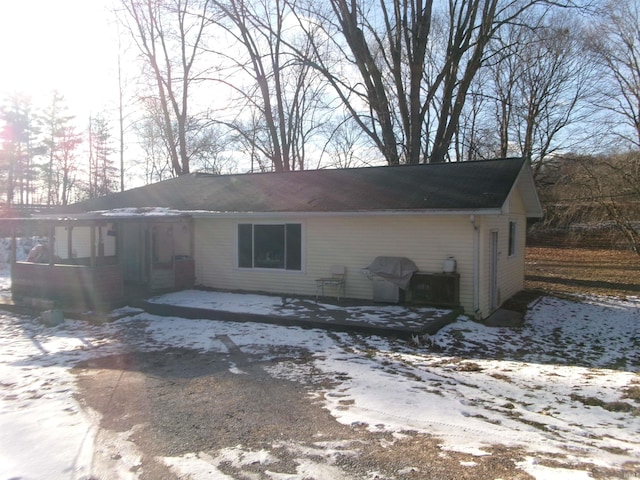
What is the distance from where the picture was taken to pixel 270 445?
3.99 m

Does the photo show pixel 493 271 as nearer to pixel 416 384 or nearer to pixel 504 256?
pixel 504 256

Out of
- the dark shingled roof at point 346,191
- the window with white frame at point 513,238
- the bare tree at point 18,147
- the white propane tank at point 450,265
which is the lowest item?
the white propane tank at point 450,265

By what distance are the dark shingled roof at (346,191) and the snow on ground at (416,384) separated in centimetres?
273

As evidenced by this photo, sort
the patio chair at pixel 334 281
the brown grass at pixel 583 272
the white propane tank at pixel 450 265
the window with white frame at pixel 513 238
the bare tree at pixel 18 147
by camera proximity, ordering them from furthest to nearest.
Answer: the bare tree at pixel 18 147 → the brown grass at pixel 583 272 → the window with white frame at pixel 513 238 → the patio chair at pixel 334 281 → the white propane tank at pixel 450 265

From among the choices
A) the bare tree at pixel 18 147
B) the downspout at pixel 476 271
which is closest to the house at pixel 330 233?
the downspout at pixel 476 271

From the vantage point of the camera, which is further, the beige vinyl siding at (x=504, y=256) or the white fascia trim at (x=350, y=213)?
the beige vinyl siding at (x=504, y=256)

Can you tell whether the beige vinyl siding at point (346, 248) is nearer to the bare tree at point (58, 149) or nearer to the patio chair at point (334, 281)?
the patio chair at point (334, 281)

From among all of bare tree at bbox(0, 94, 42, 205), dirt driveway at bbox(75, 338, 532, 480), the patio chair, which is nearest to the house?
the patio chair

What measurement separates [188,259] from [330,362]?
762 centimetres

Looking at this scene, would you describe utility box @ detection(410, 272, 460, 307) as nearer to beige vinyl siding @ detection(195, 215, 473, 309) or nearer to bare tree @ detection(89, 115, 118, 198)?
beige vinyl siding @ detection(195, 215, 473, 309)

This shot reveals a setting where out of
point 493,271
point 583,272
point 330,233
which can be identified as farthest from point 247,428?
point 583,272

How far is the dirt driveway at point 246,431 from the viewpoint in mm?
3506

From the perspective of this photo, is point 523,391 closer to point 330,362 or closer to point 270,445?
point 330,362

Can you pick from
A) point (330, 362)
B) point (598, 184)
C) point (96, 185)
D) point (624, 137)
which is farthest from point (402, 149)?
point (96, 185)
